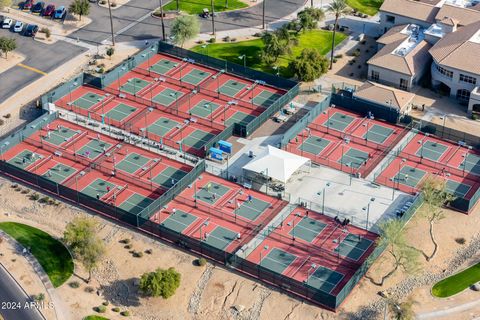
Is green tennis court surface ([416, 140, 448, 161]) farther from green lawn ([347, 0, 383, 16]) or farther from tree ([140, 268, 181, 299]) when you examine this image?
tree ([140, 268, 181, 299])

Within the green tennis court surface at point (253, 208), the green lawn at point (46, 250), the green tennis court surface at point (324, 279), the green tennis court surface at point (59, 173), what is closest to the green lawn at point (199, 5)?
the green tennis court surface at point (59, 173)

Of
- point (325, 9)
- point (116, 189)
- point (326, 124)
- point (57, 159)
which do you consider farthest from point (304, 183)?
point (325, 9)

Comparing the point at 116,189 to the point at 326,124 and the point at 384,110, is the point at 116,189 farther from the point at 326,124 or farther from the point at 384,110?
the point at 384,110

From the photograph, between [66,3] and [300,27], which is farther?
[66,3]

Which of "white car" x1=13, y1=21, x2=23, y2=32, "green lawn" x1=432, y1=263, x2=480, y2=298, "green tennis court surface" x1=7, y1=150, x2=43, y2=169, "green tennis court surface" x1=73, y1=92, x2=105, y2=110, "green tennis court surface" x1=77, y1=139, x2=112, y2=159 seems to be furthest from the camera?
"white car" x1=13, y1=21, x2=23, y2=32

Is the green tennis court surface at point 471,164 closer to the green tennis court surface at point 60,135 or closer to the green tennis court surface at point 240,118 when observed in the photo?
the green tennis court surface at point 240,118

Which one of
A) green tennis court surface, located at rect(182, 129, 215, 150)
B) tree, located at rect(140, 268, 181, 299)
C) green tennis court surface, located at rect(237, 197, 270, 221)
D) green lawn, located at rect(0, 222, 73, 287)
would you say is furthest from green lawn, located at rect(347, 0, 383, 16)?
tree, located at rect(140, 268, 181, 299)

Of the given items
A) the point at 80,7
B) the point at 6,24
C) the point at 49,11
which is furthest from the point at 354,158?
the point at 6,24
